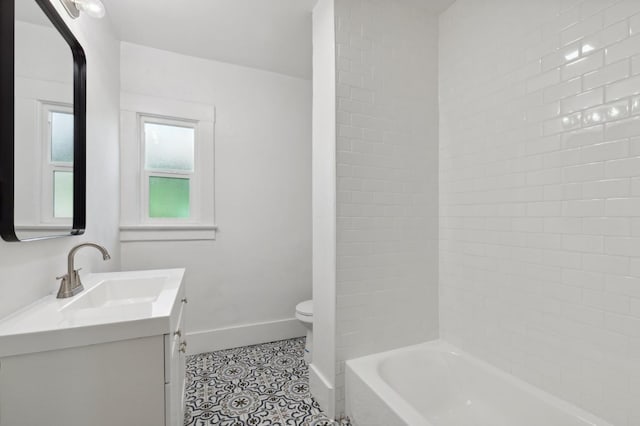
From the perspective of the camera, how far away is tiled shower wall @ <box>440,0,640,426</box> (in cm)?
116

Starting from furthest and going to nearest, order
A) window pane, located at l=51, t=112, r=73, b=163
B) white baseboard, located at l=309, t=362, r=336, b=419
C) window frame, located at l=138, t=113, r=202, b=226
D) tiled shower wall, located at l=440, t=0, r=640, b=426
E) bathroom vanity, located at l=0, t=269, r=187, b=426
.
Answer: window frame, located at l=138, t=113, r=202, b=226 → white baseboard, located at l=309, t=362, r=336, b=419 → window pane, located at l=51, t=112, r=73, b=163 → tiled shower wall, located at l=440, t=0, r=640, b=426 → bathroom vanity, located at l=0, t=269, r=187, b=426

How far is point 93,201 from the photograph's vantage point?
5.55 feet

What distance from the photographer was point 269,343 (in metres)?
2.67

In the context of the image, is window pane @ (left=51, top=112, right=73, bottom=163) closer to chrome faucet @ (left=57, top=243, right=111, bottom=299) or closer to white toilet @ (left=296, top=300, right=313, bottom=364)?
chrome faucet @ (left=57, top=243, right=111, bottom=299)

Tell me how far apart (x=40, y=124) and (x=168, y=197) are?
1345 millimetres

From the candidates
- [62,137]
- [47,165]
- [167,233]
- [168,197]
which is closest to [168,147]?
[168,197]

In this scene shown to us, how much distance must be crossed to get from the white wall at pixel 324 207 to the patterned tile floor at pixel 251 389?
16 cm

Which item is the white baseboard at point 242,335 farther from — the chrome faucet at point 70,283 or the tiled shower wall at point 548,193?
the tiled shower wall at point 548,193

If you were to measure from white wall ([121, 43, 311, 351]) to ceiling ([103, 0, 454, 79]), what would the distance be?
0.51 ft

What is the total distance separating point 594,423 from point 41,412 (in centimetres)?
203

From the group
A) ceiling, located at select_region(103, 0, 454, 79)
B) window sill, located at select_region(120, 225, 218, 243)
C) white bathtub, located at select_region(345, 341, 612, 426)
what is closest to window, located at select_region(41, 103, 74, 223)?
window sill, located at select_region(120, 225, 218, 243)

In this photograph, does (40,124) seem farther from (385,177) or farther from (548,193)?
(548,193)

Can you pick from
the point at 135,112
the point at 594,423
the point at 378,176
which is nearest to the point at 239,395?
the point at 378,176

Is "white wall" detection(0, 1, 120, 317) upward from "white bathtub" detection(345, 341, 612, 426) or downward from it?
upward
